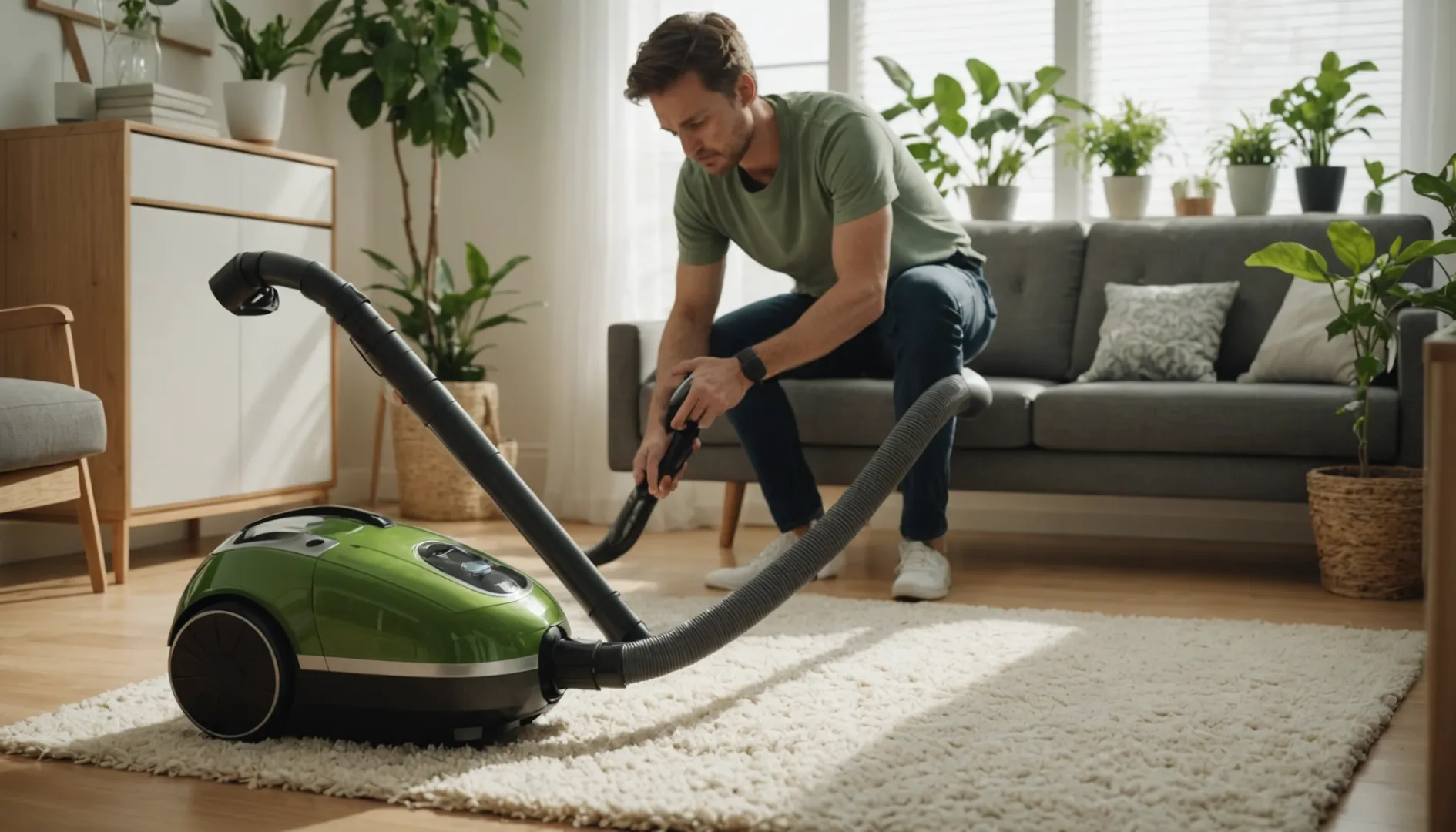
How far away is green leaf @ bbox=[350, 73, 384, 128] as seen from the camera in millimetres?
3973

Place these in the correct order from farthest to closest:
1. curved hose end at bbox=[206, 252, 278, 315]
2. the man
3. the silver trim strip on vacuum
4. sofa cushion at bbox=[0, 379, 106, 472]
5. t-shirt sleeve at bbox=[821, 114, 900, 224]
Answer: sofa cushion at bbox=[0, 379, 106, 472]
t-shirt sleeve at bbox=[821, 114, 900, 224]
the man
curved hose end at bbox=[206, 252, 278, 315]
the silver trim strip on vacuum

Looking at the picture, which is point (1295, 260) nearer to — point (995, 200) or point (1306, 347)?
point (1306, 347)

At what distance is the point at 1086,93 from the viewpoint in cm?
393

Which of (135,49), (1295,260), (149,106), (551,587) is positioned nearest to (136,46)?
(135,49)

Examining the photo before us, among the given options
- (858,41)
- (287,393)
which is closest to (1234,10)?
(858,41)

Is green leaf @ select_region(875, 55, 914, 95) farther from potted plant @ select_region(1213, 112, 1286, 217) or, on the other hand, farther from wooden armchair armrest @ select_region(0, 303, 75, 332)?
wooden armchair armrest @ select_region(0, 303, 75, 332)

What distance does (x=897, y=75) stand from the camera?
12.5 ft

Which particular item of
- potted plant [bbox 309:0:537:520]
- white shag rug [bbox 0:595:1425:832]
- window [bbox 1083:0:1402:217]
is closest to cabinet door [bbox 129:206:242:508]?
potted plant [bbox 309:0:537:520]

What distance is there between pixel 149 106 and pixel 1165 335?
2365mm

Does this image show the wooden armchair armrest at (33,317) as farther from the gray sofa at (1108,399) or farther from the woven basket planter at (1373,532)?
the woven basket planter at (1373,532)

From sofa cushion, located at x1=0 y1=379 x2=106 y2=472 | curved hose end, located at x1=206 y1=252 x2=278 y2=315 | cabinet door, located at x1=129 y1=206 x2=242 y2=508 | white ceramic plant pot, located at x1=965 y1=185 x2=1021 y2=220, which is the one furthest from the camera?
white ceramic plant pot, located at x1=965 y1=185 x2=1021 y2=220

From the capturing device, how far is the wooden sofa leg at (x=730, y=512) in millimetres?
3432

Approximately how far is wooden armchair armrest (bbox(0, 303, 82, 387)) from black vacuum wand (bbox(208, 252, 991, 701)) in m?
1.21

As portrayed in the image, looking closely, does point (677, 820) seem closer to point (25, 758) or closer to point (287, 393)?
point (25, 758)
